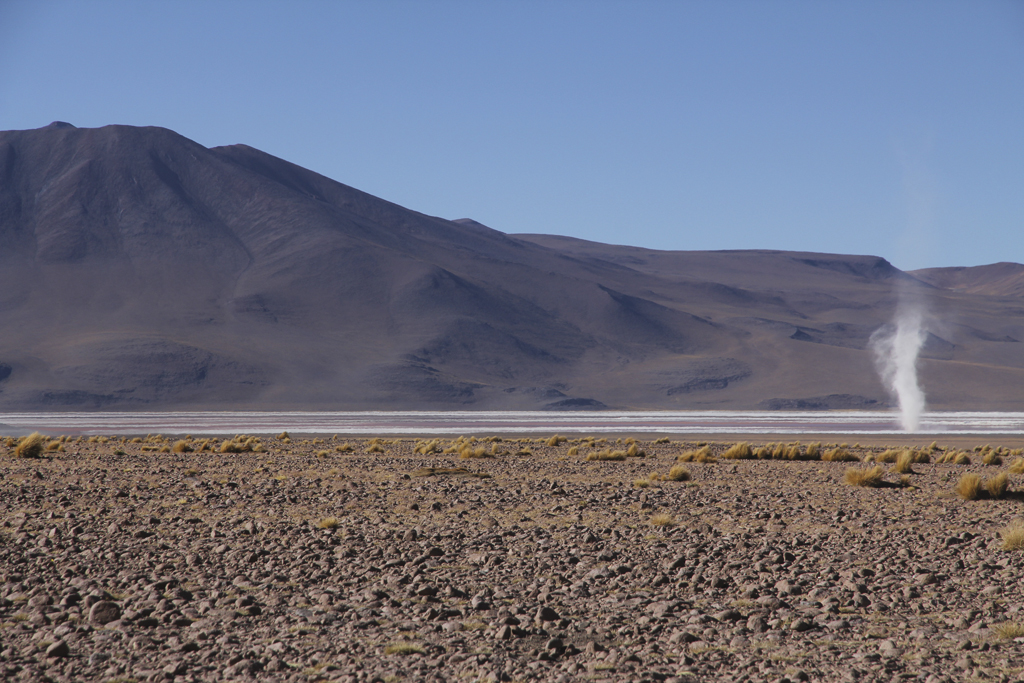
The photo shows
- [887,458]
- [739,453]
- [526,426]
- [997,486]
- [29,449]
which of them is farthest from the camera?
[526,426]

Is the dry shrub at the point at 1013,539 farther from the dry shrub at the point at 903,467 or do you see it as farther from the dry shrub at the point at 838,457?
the dry shrub at the point at 838,457

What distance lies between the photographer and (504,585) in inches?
377

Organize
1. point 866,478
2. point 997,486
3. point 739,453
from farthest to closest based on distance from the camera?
point 739,453, point 866,478, point 997,486

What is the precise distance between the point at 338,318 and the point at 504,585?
133 meters

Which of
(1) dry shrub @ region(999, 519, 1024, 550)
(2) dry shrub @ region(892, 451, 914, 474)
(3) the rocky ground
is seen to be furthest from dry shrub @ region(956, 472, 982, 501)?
(2) dry shrub @ region(892, 451, 914, 474)

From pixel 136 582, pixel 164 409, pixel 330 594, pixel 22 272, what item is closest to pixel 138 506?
pixel 136 582

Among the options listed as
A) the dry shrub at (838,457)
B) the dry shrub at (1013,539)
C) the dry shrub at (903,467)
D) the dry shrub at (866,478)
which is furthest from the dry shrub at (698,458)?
the dry shrub at (1013,539)

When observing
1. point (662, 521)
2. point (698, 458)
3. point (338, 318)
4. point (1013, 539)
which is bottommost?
point (698, 458)

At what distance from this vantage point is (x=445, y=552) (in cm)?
1112

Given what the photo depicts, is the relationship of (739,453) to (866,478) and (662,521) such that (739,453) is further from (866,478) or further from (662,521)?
(662,521)

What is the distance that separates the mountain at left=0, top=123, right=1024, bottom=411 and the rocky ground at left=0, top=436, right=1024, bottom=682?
91.2m

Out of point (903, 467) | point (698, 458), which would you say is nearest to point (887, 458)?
point (903, 467)

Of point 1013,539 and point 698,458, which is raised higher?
point 1013,539

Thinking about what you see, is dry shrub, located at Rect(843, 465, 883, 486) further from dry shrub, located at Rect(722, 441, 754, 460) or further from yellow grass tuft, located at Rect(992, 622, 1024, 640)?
yellow grass tuft, located at Rect(992, 622, 1024, 640)
